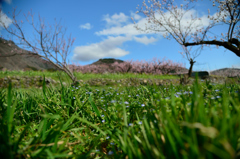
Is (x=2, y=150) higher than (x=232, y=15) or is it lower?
lower

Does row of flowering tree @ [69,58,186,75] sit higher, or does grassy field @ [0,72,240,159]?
row of flowering tree @ [69,58,186,75]

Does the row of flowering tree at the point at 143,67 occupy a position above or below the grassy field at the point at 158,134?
above

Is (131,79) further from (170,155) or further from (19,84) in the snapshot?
(170,155)

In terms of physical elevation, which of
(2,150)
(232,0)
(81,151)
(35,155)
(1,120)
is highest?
(232,0)

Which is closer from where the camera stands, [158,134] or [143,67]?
[158,134]

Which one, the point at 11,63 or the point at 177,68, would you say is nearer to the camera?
the point at 11,63

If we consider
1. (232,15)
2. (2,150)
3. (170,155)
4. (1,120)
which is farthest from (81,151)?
(232,15)

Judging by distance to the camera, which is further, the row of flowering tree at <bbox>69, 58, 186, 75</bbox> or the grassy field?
the row of flowering tree at <bbox>69, 58, 186, 75</bbox>

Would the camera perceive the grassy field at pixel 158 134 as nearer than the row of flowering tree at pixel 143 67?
Yes

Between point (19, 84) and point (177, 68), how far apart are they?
22.0 m

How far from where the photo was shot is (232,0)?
8961 millimetres

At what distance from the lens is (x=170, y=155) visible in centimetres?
112

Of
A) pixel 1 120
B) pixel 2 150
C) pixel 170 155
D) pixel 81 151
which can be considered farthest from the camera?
pixel 81 151

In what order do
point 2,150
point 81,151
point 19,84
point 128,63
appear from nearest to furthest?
1. point 2,150
2. point 81,151
3. point 19,84
4. point 128,63
